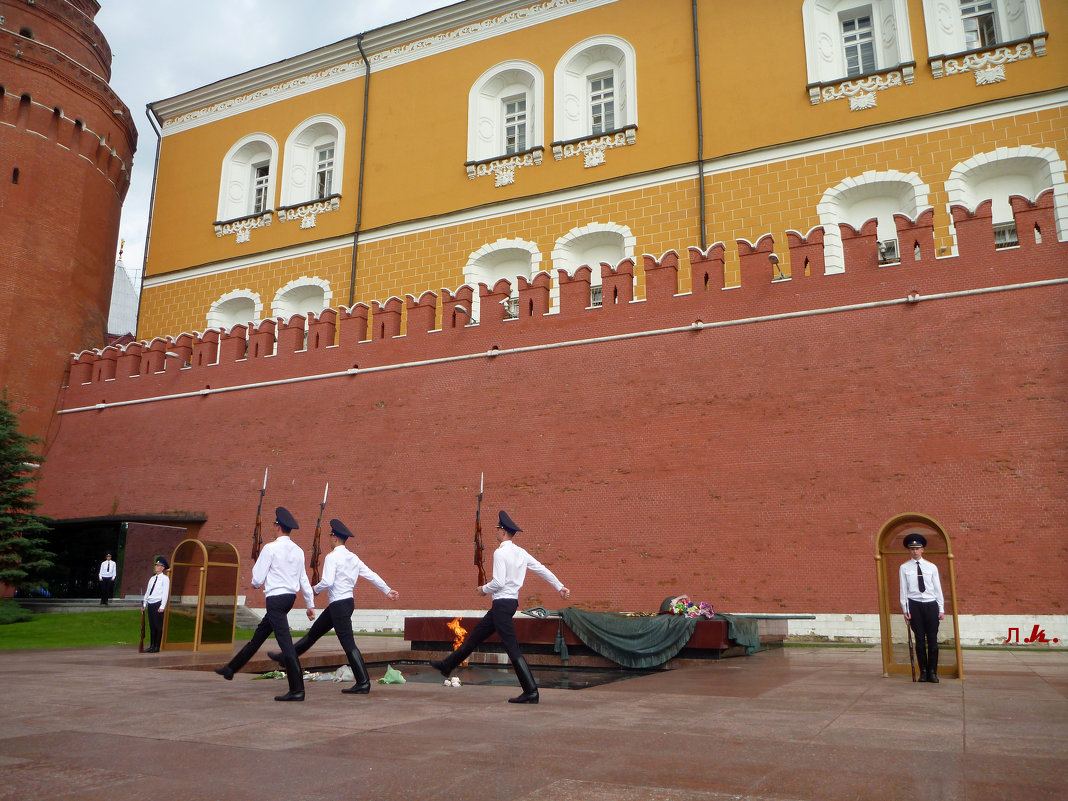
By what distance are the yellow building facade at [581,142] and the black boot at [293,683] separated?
39.2ft

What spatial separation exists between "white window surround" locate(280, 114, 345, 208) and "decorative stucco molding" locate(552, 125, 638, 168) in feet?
20.6

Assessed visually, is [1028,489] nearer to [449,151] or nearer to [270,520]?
[270,520]

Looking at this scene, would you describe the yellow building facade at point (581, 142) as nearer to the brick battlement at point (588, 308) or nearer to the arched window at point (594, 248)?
the arched window at point (594, 248)

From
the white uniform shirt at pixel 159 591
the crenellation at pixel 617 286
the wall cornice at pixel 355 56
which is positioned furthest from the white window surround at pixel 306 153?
the white uniform shirt at pixel 159 591

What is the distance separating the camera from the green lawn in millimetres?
12625

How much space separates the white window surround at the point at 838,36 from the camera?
16609mm

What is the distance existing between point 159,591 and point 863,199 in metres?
13.6

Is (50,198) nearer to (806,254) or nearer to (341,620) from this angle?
(806,254)

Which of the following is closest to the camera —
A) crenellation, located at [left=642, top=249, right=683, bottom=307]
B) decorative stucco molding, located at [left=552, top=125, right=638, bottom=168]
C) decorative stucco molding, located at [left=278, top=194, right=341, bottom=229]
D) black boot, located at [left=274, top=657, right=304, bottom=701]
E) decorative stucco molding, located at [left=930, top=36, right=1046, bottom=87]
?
black boot, located at [left=274, top=657, right=304, bottom=701]

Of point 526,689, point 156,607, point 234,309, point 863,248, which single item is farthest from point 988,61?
point 234,309

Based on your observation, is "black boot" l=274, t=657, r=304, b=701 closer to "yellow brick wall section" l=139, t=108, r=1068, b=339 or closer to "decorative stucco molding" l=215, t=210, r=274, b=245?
"yellow brick wall section" l=139, t=108, r=1068, b=339

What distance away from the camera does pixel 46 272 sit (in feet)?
65.9

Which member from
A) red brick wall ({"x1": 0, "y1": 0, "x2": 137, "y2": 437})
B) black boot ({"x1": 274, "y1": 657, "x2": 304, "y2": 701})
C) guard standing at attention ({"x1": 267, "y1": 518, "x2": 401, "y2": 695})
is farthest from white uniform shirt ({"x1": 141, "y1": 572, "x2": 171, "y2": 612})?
red brick wall ({"x1": 0, "y1": 0, "x2": 137, "y2": 437})

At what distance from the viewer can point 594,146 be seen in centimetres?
1864
